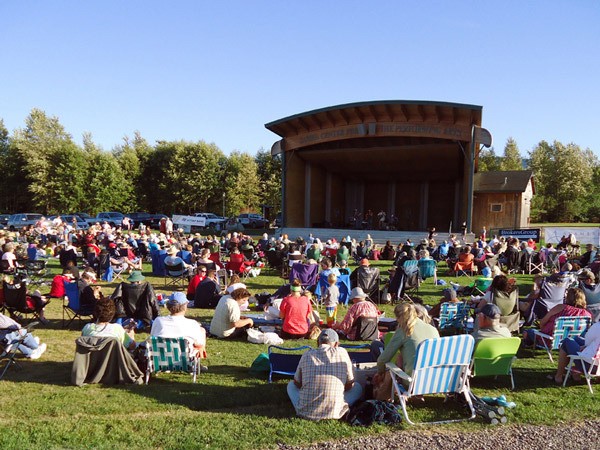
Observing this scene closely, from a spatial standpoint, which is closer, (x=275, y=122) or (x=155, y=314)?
(x=155, y=314)

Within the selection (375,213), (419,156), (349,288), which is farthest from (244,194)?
(349,288)

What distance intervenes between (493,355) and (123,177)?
43.9m

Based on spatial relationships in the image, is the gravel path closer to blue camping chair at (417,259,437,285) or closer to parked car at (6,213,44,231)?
blue camping chair at (417,259,437,285)

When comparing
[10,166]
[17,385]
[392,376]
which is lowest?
[17,385]

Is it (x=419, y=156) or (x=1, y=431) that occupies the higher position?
(x=419, y=156)

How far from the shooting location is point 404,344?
448 cm

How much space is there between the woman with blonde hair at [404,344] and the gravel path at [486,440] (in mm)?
516

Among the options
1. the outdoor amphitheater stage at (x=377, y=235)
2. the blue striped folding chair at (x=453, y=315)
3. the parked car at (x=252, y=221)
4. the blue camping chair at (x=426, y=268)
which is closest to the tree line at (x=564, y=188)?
the parked car at (x=252, y=221)

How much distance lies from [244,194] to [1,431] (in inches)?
1629

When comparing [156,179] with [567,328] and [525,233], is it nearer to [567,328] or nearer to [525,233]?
[525,233]

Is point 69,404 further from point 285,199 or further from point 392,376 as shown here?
point 285,199

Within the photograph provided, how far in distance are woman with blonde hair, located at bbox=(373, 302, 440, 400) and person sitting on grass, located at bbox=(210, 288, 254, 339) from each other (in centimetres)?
287

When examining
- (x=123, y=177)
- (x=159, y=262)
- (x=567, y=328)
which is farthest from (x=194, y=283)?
(x=123, y=177)

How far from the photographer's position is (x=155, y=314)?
301 inches
